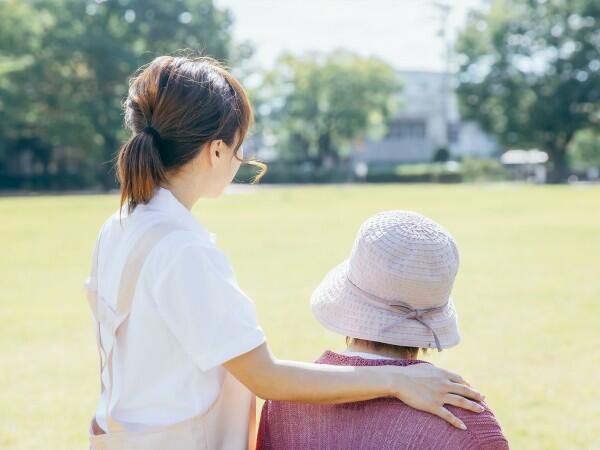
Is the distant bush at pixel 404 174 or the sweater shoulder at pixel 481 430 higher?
the sweater shoulder at pixel 481 430

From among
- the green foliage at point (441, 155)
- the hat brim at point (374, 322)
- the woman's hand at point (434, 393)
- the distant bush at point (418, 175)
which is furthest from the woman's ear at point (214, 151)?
the green foliage at point (441, 155)

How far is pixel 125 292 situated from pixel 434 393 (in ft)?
2.14

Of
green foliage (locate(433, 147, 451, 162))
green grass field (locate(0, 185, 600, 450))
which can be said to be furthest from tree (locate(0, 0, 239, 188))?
green grass field (locate(0, 185, 600, 450))

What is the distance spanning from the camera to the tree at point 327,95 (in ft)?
174

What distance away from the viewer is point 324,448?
5.13 ft

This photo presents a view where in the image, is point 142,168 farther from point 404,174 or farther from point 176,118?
point 404,174

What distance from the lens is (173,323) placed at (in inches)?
57.6

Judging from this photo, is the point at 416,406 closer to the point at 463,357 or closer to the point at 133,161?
the point at 133,161

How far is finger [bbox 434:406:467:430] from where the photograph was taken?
58.6 inches

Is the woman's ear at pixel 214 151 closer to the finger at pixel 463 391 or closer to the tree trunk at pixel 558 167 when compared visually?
the finger at pixel 463 391

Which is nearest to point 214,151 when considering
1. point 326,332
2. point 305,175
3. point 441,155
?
point 326,332

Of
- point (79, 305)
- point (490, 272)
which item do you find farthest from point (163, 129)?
point (490, 272)

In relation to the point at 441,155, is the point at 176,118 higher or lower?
higher

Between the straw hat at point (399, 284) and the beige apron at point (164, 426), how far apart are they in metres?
0.28
